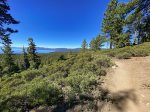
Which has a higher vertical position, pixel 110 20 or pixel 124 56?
pixel 110 20

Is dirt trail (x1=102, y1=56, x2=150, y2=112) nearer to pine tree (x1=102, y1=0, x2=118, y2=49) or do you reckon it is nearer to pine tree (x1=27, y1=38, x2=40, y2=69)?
pine tree (x1=102, y1=0, x2=118, y2=49)

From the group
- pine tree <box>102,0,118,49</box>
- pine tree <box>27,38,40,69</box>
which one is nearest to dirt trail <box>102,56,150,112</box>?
pine tree <box>102,0,118,49</box>

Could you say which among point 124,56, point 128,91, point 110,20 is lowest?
point 128,91

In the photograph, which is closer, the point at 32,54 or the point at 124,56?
the point at 124,56

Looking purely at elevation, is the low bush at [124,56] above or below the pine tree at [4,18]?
below

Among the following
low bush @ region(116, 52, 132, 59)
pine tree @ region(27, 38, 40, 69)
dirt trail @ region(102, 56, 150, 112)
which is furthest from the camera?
pine tree @ region(27, 38, 40, 69)

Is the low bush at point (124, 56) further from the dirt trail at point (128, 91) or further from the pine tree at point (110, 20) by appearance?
the pine tree at point (110, 20)

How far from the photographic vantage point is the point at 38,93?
783cm

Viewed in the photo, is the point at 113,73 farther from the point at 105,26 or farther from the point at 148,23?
the point at 105,26

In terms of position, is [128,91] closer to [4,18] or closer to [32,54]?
[4,18]

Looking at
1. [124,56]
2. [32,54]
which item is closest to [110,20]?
[124,56]

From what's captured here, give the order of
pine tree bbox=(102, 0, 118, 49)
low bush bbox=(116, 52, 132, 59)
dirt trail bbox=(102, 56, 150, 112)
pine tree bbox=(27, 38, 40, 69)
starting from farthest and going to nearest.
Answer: pine tree bbox=(27, 38, 40, 69)
pine tree bbox=(102, 0, 118, 49)
low bush bbox=(116, 52, 132, 59)
dirt trail bbox=(102, 56, 150, 112)

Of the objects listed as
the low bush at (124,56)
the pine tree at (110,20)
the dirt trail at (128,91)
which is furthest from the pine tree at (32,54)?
the dirt trail at (128,91)

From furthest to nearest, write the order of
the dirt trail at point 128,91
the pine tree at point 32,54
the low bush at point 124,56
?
the pine tree at point 32,54
the low bush at point 124,56
the dirt trail at point 128,91
